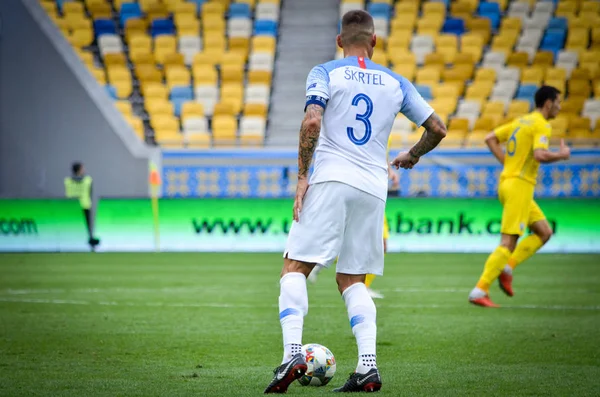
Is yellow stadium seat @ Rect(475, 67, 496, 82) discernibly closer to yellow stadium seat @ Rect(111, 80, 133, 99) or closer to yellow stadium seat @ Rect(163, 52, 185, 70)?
yellow stadium seat @ Rect(163, 52, 185, 70)

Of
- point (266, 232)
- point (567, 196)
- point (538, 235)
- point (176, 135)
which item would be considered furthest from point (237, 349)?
point (176, 135)

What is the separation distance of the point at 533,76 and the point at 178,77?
9.44m

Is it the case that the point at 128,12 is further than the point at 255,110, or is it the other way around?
the point at 128,12

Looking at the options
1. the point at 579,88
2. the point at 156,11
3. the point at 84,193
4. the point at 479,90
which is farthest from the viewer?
the point at 156,11

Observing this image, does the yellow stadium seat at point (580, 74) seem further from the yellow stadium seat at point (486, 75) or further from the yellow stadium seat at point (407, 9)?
the yellow stadium seat at point (407, 9)

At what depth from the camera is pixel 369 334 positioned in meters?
5.68

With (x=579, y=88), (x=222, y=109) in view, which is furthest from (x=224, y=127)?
(x=579, y=88)

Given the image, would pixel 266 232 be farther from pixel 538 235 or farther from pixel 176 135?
pixel 538 235

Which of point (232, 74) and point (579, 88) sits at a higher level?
point (232, 74)

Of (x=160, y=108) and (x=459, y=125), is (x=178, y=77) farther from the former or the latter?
(x=459, y=125)

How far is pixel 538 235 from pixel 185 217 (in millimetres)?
9993

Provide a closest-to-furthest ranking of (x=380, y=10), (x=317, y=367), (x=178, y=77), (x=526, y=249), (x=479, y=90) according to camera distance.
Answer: (x=317, y=367), (x=526, y=249), (x=479, y=90), (x=178, y=77), (x=380, y=10)

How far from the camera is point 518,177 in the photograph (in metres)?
10.6

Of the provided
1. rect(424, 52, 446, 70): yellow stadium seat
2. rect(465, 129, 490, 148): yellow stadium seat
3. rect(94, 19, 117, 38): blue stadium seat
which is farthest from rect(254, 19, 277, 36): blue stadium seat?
rect(465, 129, 490, 148): yellow stadium seat
